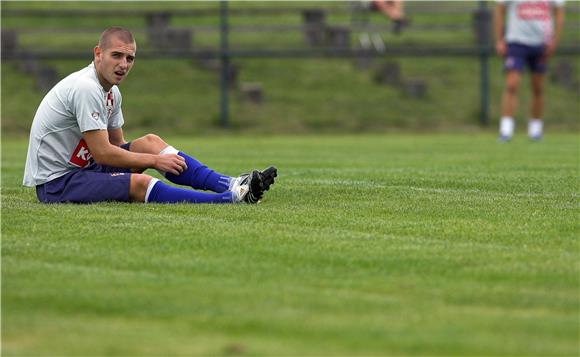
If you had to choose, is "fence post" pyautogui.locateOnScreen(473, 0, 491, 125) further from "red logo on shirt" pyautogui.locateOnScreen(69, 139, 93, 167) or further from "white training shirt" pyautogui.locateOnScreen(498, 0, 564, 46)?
"red logo on shirt" pyautogui.locateOnScreen(69, 139, 93, 167)

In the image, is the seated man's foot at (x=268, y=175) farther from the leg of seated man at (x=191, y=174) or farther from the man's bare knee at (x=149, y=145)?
the man's bare knee at (x=149, y=145)

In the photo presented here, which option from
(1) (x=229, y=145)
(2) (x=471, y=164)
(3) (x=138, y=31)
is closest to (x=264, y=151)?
(1) (x=229, y=145)

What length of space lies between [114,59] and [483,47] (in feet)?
44.7

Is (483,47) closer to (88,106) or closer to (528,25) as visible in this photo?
(528,25)

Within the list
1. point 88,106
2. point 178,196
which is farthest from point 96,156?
point 178,196

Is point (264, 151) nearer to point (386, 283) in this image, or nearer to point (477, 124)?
point (477, 124)

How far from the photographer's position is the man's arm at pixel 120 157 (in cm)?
732

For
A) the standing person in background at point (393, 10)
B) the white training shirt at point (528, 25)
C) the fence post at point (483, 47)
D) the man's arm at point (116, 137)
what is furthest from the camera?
the standing person in background at point (393, 10)

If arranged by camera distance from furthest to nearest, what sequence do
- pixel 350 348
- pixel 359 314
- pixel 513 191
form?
pixel 513 191, pixel 359 314, pixel 350 348

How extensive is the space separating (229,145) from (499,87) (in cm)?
779

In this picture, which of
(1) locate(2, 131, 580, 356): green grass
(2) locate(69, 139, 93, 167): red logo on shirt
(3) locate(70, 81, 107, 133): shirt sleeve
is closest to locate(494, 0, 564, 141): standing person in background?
(1) locate(2, 131, 580, 356): green grass

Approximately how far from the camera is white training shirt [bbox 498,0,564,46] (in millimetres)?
16266

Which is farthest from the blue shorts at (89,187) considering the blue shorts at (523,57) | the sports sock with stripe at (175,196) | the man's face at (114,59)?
the blue shorts at (523,57)

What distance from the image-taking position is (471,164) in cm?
1136
